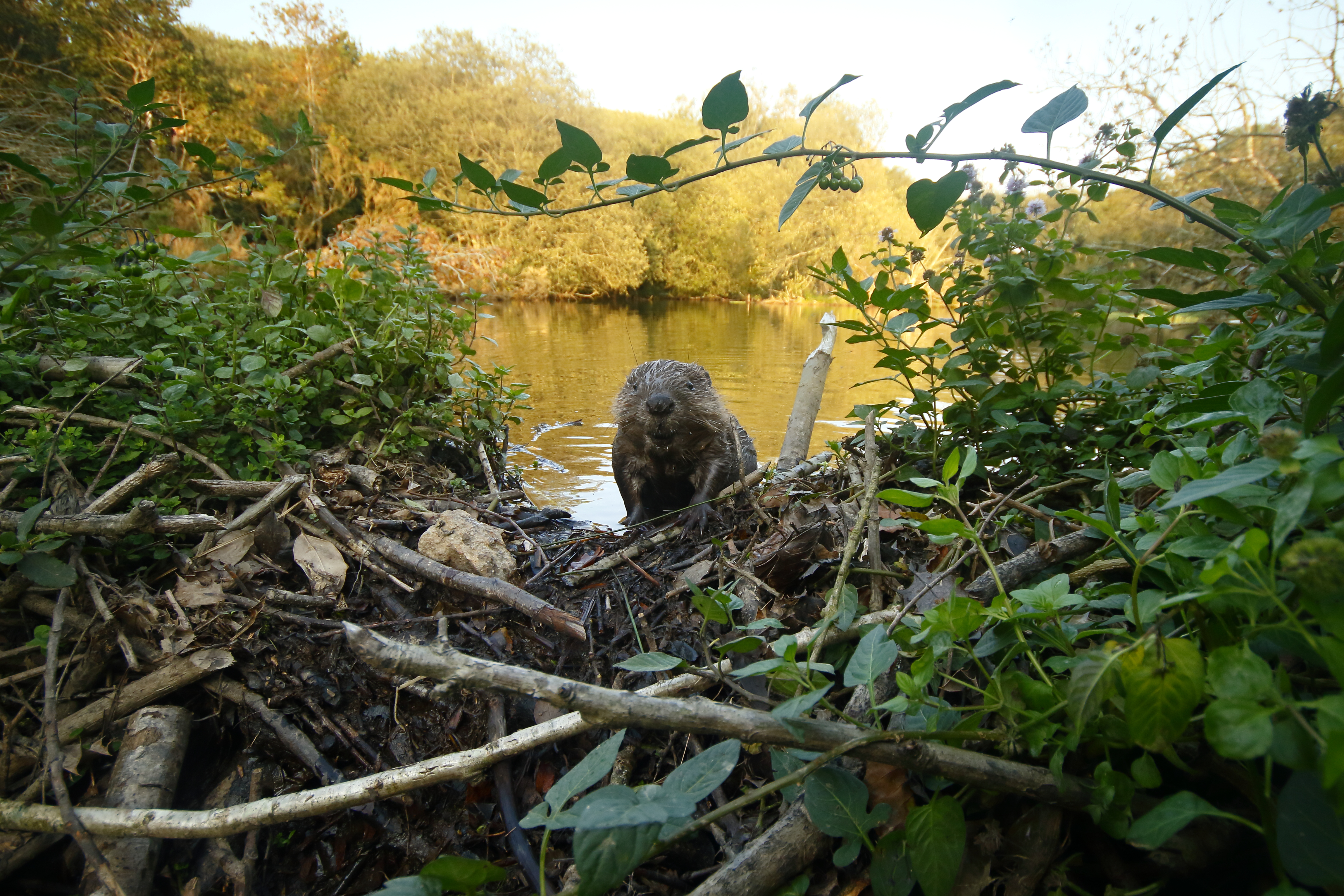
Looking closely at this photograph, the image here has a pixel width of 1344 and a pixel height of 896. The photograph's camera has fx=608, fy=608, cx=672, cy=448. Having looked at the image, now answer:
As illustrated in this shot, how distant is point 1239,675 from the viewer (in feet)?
2.44

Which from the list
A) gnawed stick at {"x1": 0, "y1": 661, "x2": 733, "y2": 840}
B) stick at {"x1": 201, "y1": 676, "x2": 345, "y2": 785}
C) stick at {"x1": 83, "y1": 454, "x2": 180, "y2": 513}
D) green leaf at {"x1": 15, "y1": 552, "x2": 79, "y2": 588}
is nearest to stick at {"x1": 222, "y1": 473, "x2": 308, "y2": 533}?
stick at {"x1": 83, "y1": 454, "x2": 180, "y2": 513}

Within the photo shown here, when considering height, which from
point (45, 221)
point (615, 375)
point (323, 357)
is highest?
point (45, 221)

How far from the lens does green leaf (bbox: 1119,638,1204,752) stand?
0.80 metres

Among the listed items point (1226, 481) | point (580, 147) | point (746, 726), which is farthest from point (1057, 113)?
point (746, 726)

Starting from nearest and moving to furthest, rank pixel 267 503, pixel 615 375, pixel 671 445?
pixel 267 503 < pixel 671 445 < pixel 615 375

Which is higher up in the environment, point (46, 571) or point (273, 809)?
point (46, 571)

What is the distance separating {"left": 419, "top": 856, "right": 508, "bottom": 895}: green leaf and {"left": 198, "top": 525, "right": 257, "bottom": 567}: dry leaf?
4.77 ft

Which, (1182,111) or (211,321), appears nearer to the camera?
(1182,111)

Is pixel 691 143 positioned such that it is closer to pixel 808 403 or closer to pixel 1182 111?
pixel 1182 111

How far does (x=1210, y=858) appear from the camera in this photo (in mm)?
935

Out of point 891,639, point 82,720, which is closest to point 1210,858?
point 891,639

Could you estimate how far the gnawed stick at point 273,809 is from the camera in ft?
3.70

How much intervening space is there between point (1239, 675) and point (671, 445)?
2.94 metres

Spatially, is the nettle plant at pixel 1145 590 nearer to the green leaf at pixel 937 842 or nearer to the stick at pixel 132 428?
the green leaf at pixel 937 842
